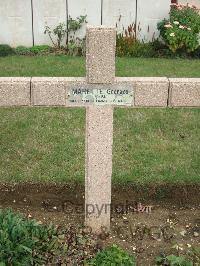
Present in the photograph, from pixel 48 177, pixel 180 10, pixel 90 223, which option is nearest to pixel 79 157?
pixel 48 177

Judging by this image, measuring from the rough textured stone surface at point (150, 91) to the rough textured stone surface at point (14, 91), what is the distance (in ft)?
2.95

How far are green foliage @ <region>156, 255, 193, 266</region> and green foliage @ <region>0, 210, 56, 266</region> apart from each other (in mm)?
891

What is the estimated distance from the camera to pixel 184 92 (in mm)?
4176

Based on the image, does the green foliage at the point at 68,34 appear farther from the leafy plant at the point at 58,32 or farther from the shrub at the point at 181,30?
the shrub at the point at 181,30

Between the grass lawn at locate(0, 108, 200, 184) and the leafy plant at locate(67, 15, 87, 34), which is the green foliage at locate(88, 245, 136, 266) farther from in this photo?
the leafy plant at locate(67, 15, 87, 34)

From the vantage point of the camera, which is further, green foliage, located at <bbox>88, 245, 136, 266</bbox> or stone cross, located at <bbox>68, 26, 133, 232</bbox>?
stone cross, located at <bbox>68, 26, 133, 232</bbox>

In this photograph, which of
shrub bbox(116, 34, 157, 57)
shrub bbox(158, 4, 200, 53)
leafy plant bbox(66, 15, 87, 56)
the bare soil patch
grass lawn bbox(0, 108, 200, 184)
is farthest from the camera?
leafy plant bbox(66, 15, 87, 56)

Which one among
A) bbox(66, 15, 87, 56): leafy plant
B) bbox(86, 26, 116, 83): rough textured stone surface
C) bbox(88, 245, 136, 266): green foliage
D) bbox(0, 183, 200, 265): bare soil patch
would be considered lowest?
bbox(0, 183, 200, 265): bare soil patch

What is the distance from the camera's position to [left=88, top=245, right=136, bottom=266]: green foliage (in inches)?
147

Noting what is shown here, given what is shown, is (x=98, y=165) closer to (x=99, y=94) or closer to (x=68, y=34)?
(x=99, y=94)

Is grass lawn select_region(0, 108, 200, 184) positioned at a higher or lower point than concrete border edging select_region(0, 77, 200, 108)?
lower

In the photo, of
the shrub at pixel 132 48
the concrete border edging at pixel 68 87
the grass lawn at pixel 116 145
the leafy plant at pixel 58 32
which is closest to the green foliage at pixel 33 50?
the leafy plant at pixel 58 32

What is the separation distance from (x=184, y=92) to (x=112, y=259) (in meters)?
1.49

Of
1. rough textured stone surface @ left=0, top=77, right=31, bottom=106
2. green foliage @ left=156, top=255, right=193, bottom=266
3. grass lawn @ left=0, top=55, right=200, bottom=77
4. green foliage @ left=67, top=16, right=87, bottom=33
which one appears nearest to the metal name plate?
rough textured stone surface @ left=0, top=77, right=31, bottom=106
